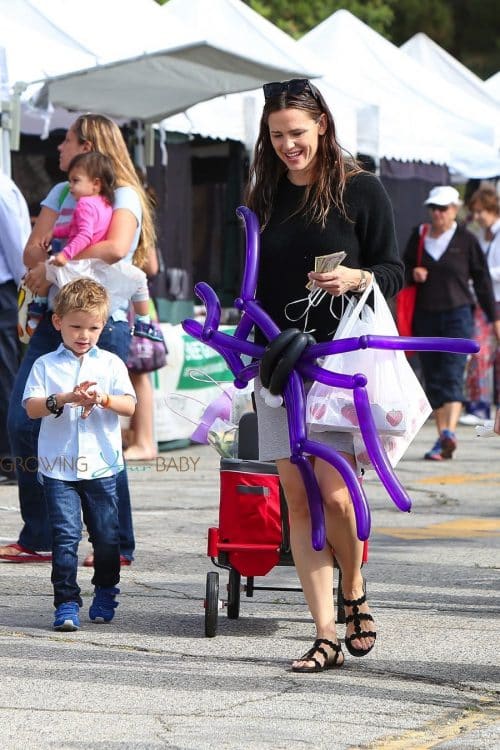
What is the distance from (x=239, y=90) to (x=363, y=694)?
299 inches

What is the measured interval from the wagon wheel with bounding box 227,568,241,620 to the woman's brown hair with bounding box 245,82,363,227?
4.33 feet

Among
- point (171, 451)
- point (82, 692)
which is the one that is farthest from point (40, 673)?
point (171, 451)

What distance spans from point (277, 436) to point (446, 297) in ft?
22.2

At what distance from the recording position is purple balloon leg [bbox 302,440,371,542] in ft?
15.3

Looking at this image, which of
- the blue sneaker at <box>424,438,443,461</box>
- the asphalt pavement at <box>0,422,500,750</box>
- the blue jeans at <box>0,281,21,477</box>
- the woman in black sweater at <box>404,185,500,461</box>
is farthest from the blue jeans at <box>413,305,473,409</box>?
the asphalt pavement at <box>0,422,500,750</box>

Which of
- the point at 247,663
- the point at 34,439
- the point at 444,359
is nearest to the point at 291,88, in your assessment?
the point at 247,663

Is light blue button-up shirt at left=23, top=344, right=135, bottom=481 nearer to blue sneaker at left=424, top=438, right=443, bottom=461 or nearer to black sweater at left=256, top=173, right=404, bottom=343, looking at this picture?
black sweater at left=256, top=173, right=404, bottom=343

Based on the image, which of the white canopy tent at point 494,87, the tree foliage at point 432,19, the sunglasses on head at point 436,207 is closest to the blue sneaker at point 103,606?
the sunglasses on head at point 436,207

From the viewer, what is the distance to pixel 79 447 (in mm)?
5527

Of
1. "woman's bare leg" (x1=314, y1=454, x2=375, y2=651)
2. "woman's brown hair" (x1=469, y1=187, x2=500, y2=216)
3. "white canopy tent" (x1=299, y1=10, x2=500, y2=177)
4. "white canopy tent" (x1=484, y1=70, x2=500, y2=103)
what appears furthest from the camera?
"white canopy tent" (x1=484, y1=70, x2=500, y2=103)

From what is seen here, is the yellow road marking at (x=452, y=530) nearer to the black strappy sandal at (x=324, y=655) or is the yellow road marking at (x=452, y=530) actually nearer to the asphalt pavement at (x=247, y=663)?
the asphalt pavement at (x=247, y=663)

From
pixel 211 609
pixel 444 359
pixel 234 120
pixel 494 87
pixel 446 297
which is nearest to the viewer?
pixel 211 609

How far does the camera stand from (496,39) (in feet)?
156

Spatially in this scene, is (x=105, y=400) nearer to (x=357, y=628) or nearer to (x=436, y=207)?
(x=357, y=628)
